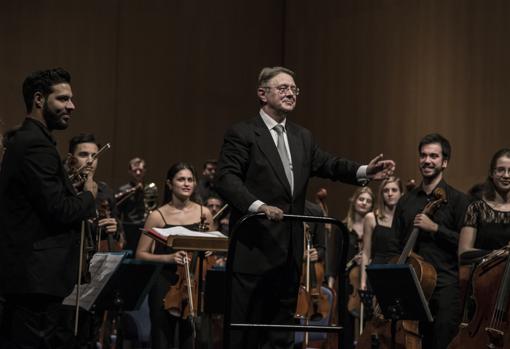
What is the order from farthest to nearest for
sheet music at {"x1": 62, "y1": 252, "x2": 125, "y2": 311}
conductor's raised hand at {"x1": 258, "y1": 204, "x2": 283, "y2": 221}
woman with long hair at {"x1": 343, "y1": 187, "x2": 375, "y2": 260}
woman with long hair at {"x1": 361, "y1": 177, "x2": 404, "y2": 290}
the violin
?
woman with long hair at {"x1": 343, "y1": 187, "x2": 375, "y2": 260} < woman with long hair at {"x1": 361, "y1": 177, "x2": 404, "y2": 290} < the violin < sheet music at {"x1": 62, "y1": 252, "x2": 125, "y2": 311} < conductor's raised hand at {"x1": 258, "y1": 204, "x2": 283, "y2": 221}

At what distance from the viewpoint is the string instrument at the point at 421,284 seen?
5.32m

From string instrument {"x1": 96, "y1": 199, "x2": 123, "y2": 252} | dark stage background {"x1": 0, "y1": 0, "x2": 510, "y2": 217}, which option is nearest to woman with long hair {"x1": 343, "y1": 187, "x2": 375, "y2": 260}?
dark stage background {"x1": 0, "y1": 0, "x2": 510, "y2": 217}

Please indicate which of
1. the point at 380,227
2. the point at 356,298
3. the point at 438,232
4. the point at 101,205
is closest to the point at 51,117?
the point at 438,232

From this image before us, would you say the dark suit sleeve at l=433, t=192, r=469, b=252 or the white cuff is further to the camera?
the dark suit sleeve at l=433, t=192, r=469, b=252

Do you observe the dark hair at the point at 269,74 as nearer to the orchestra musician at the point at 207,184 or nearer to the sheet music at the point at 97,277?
the sheet music at the point at 97,277

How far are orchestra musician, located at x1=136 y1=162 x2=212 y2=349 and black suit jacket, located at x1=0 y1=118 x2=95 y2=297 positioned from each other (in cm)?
248

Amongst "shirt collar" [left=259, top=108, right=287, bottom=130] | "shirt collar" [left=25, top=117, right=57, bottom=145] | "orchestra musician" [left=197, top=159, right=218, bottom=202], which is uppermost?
"shirt collar" [left=259, top=108, right=287, bottom=130]

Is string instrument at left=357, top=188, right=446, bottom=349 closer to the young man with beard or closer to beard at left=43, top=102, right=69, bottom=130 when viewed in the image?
the young man with beard

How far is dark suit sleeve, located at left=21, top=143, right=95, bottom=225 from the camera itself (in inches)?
141

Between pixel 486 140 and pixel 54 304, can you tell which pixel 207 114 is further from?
pixel 54 304

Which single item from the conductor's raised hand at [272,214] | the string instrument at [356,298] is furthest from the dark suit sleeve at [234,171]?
the string instrument at [356,298]

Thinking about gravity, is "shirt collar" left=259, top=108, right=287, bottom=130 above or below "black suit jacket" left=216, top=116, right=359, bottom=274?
above

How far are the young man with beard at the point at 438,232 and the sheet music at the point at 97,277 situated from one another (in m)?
1.79

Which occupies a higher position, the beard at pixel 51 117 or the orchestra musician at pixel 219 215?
the beard at pixel 51 117
